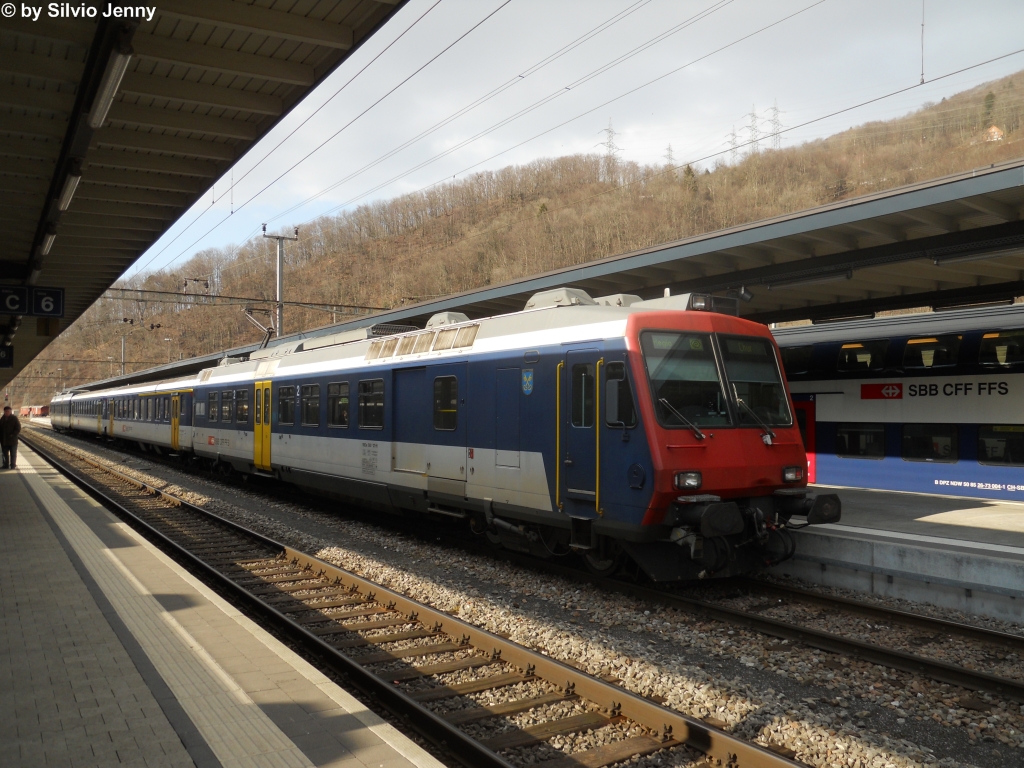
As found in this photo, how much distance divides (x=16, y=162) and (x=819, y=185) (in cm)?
5194

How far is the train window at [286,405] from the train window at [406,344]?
4.50 m

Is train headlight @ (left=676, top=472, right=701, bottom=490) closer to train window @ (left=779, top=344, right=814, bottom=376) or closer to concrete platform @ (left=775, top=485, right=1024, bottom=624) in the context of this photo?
concrete platform @ (left=775, top=485, right=1024, bottom=624)

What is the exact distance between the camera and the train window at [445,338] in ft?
36.5

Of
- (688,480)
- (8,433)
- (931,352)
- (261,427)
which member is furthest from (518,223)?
(688,480)

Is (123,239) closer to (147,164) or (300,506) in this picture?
(147,164)

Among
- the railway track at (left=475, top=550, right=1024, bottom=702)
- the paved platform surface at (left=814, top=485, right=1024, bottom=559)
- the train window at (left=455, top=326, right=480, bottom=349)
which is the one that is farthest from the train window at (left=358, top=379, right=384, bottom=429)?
the paved platform surface at (left=814, top=485, right=1024, bottom=559)

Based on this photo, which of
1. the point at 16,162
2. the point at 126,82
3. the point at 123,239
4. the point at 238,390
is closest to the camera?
the point at 126,82

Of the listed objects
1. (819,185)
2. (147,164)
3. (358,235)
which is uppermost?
(819,185)

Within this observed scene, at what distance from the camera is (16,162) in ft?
Answer: 29.5

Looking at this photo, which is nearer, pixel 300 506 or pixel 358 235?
pixel 300 506

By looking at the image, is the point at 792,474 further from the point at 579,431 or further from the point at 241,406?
the point at 241,406

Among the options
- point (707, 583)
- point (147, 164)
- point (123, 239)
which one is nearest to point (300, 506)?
point (123, 239)

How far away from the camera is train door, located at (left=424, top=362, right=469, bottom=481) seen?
34.8 ft

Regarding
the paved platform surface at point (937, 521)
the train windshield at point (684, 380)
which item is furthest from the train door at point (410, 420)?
the paved platform surface at point (937, 521)
